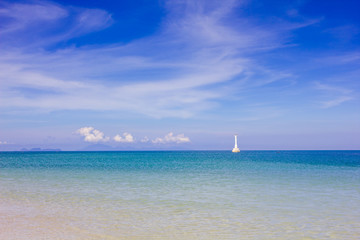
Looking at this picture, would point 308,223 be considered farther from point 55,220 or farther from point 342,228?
point 55,220

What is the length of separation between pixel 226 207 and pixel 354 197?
8.33 m

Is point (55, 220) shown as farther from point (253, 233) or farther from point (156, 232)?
point (253, 233)

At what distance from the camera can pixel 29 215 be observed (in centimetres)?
1359

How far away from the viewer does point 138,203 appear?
54.4 ft

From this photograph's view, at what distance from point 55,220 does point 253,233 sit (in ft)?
24.9

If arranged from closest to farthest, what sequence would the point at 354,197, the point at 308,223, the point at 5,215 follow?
the point at 308,223, the point at 5,215, the point at 354,197

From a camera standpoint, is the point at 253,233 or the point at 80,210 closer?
the point at 253,233

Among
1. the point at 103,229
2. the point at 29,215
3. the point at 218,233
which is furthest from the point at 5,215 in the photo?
the point at 218,233

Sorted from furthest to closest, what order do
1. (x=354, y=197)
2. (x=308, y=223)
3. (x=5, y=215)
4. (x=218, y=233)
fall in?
(x=354, y=197)
(x=5, y=215)
(x=308, y=223)
(x=218, y=233)

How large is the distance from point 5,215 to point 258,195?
13234 mm

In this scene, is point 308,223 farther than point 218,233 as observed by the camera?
Yes

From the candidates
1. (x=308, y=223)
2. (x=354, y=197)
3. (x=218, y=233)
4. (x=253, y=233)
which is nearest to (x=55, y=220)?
(x=218, y=233)

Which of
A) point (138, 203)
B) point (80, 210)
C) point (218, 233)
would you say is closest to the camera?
point (218, 233)

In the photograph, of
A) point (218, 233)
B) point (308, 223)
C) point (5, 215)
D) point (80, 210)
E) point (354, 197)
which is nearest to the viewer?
point (218, 233)
